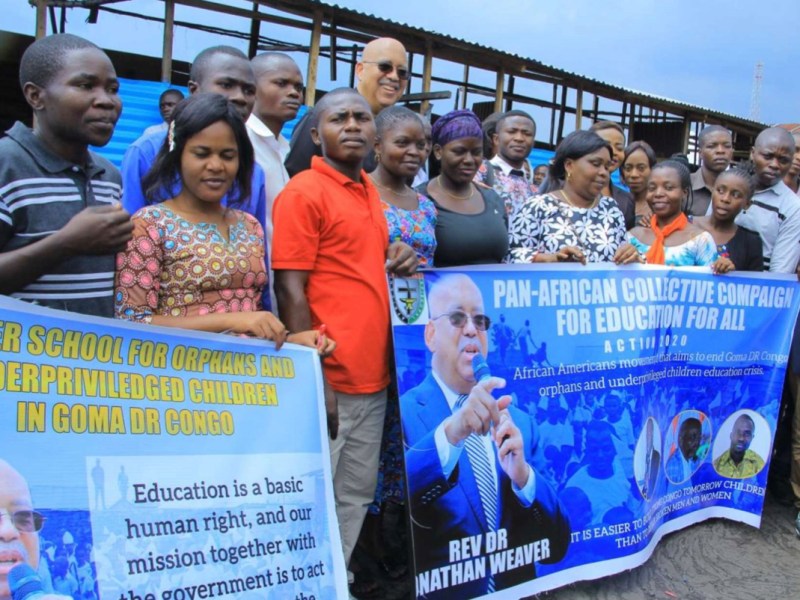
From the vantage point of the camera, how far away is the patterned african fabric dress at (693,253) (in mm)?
4391

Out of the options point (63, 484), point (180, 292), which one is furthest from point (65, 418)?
point (180, 292)

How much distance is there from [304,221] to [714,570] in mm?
2789

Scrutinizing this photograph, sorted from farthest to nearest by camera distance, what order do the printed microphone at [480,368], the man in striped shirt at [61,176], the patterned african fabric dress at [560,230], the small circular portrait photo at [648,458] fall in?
the patterned african fabric dress at [560,230]
the small circular portrait photo at [648,458]
the printed microphone at [480,368]
the man in striped shirt at [61,176]

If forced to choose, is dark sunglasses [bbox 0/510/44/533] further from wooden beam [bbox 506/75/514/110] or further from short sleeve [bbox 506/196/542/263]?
wooden beam [bbox 506/75/514/110]

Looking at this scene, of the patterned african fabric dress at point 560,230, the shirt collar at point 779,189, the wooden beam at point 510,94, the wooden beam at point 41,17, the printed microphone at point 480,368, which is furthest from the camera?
the wooden beam at point 510,94

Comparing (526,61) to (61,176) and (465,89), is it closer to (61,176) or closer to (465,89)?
(465,89)

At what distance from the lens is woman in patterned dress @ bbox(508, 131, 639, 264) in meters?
3.91

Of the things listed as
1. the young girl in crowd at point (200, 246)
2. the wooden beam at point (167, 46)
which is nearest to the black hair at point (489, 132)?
the young girl in crowd at point (200, 246)

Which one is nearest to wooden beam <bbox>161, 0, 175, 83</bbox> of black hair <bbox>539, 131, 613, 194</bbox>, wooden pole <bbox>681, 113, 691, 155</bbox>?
black hair <bbox>539, 131, 613, 194</bbox>

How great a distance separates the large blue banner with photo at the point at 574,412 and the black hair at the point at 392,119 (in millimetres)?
701

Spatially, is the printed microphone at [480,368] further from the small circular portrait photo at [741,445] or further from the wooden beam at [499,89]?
the wooden beam at [499,89]

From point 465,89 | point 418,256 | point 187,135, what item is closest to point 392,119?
point 418,256

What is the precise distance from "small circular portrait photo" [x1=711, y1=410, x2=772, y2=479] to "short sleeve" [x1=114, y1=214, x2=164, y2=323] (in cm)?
332

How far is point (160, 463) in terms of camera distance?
2.27 metres
